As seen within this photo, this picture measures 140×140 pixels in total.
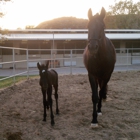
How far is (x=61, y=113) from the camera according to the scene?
472 cm

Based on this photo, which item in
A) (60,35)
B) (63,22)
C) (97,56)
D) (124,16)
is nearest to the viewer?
(97,56)

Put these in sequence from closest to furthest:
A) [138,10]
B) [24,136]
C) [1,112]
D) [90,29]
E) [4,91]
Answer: [24,136] < [90,29] < [1,112] < [4,91] < [138,10]

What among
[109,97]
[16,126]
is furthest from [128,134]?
[109,97]

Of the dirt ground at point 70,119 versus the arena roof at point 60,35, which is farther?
the arena roof at point 60,35

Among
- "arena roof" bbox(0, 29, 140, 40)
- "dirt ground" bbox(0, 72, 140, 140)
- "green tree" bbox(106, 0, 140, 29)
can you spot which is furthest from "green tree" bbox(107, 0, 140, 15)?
"dirt ground" bbox(0, 72, 140, 140)

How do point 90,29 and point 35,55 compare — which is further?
point 35,55

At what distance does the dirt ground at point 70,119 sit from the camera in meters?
3.46

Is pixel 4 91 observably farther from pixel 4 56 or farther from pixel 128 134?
pixel 4 56

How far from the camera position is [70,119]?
427cm

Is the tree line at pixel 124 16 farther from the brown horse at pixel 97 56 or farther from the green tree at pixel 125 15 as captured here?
the brown horse at pixel 97 56

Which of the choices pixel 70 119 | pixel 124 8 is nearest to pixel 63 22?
pixel 124 8

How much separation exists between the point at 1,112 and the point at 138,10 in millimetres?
40623

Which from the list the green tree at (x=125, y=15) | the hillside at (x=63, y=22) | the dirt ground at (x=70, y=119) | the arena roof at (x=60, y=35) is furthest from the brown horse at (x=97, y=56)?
the hillside at (x=63, y=22)

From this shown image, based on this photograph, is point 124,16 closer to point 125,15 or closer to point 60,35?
point 125,15
